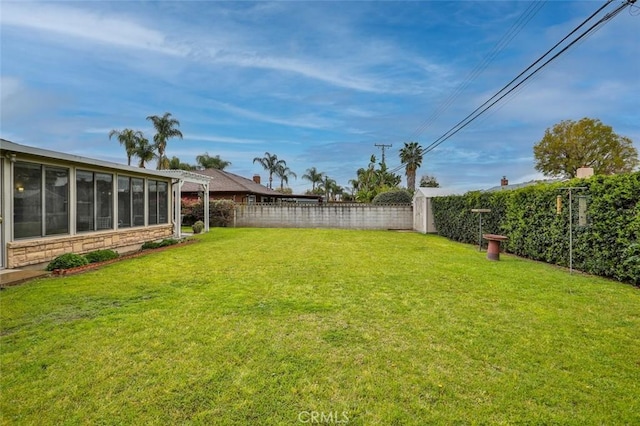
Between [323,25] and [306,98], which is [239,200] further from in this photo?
[323,25]

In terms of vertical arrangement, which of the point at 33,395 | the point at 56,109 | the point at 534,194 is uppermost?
the point at 56,109

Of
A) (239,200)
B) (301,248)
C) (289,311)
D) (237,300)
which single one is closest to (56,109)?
(301,248)

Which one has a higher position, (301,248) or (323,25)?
(323,25)

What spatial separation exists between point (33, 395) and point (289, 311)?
100 inches

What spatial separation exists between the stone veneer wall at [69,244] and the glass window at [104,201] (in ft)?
1.02

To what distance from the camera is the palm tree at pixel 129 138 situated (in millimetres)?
27562

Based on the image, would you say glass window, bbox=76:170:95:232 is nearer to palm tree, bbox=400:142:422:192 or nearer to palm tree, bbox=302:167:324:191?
palm tree, bbox=400:142:422:192

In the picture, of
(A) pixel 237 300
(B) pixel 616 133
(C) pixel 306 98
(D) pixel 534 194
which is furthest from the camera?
(B) pixel 616 133

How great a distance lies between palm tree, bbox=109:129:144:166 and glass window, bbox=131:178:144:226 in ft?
66.5

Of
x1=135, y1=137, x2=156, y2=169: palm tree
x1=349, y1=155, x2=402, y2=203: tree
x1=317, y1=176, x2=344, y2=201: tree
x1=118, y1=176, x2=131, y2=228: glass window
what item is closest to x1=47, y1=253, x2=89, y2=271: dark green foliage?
x1=118, y1=176, x2=131, y2=228: glass window

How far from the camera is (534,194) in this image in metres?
8.54

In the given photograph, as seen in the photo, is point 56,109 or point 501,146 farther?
point 501,146

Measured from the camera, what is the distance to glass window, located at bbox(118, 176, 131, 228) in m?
9.84

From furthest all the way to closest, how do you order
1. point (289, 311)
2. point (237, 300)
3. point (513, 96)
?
point (513, 96) → point (237, 300) → point (289, 311)
